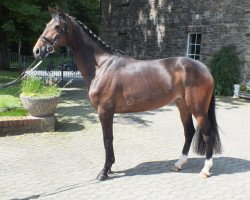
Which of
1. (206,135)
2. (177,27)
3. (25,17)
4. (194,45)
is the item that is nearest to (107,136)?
(206,135)

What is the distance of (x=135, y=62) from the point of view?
5.74 meters

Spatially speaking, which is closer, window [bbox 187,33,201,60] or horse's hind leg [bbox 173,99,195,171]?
horse's hind leg [bbox 173,99,195,171]

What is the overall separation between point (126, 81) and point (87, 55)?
2.29 feet

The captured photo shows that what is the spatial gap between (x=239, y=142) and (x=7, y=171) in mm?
4649

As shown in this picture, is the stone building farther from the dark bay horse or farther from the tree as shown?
the dark bay horse

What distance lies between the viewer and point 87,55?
5645mm

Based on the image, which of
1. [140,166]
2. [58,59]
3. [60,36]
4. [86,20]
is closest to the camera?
[60,36]

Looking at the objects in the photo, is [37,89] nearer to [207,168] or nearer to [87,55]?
[87,55]

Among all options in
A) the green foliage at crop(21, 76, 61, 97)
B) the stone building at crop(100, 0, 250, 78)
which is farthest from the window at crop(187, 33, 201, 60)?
the green foliage at crop(21, 76, 61, 97)

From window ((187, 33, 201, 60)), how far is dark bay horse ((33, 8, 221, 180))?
1159 centimetres

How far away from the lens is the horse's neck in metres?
5.60

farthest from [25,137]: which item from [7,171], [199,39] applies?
[199,39]

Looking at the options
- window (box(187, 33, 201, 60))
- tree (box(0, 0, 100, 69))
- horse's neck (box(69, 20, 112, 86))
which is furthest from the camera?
window (box(187, 33, 201, 60))

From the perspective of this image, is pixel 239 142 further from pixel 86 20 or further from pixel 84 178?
pixel 86 20
